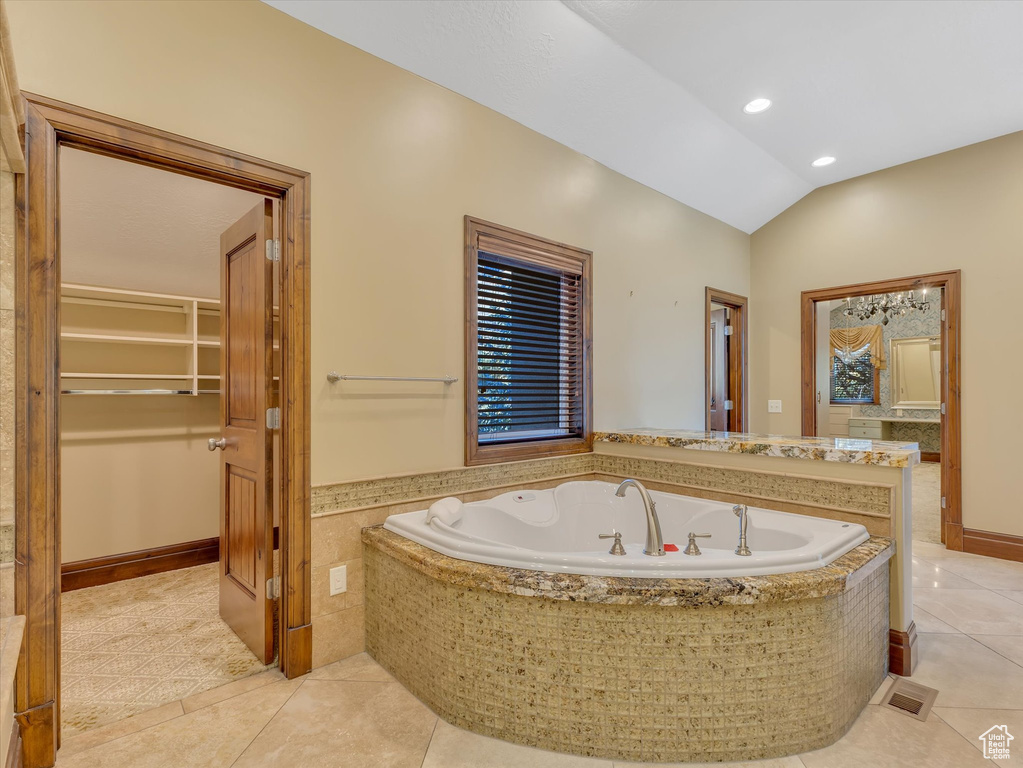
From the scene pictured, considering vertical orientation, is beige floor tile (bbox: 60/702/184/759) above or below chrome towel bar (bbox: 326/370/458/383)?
below

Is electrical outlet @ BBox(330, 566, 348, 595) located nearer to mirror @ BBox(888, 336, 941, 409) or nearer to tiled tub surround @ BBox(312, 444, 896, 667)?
tiled tub surround @ BBox(312, 444, 896, 667)

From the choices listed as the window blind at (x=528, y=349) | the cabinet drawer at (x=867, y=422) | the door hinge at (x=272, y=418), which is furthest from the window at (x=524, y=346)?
the cabinet drawer at (x=867, y=422)

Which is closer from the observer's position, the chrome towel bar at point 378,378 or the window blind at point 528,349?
the chrome towel bar at point 378,378

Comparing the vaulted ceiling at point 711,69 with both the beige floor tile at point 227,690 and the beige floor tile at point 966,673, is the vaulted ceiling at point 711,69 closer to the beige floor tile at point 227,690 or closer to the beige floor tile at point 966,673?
the beige floor tile at point 227,690

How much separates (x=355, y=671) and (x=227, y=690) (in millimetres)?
458

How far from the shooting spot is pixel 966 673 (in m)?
2.08

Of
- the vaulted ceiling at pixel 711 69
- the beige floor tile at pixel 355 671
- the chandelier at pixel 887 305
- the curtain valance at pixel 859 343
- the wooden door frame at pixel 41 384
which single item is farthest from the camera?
the curtain valance at pixel 859 343

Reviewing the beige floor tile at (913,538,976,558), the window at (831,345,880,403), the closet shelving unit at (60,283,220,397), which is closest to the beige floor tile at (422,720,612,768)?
the closet shelving unit at (60,283,220,397)

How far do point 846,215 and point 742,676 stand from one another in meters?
3.91

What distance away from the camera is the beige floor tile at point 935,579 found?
299 cm

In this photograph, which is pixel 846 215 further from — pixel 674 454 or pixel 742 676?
pixel 742 676

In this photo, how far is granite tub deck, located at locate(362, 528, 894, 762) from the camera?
1558 millimetres

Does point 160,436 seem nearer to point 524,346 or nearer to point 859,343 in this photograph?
point 524,346

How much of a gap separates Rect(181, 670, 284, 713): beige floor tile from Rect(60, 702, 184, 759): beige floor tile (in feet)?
0.12
